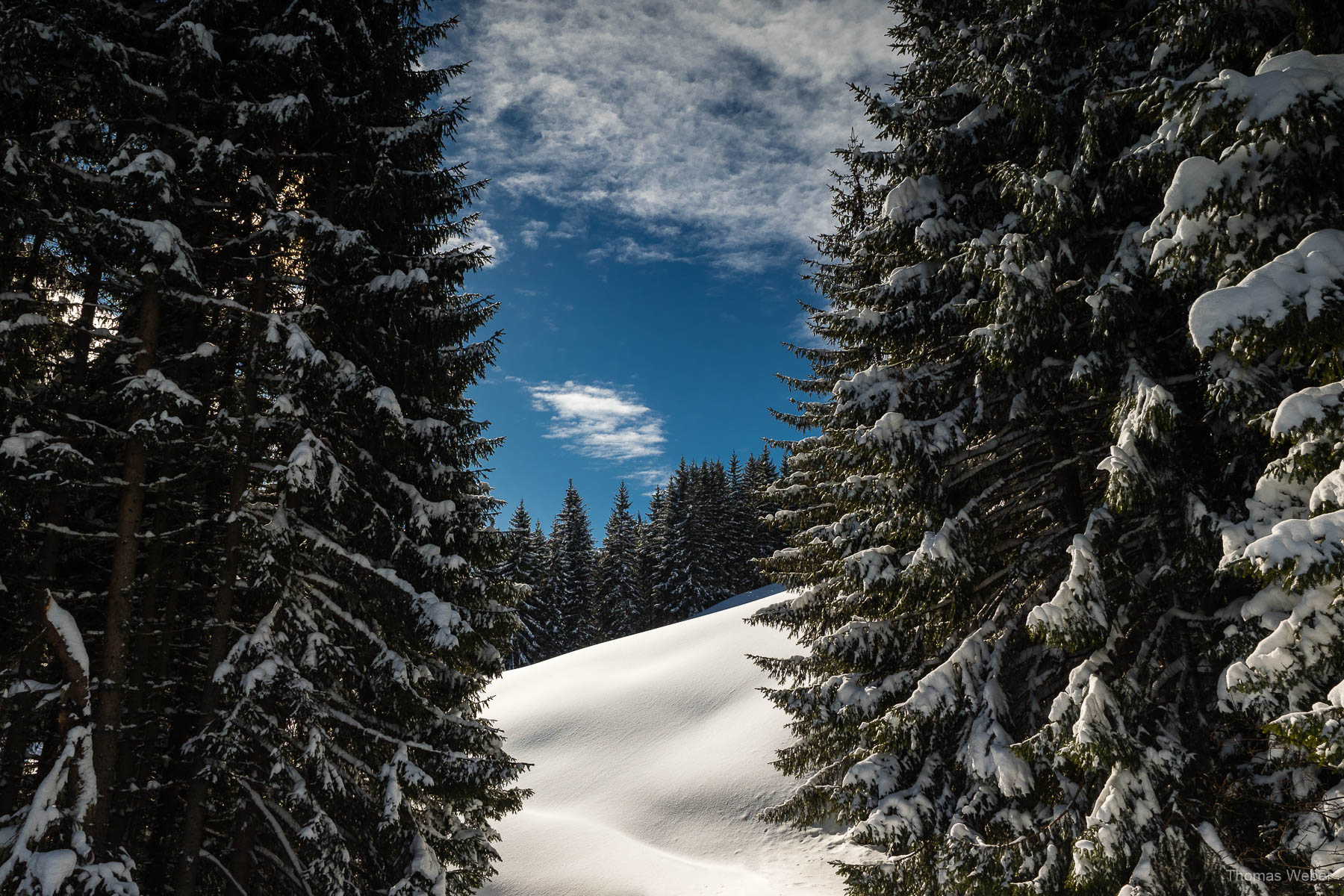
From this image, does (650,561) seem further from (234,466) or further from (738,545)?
(234,466)

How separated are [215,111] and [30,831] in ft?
24.7

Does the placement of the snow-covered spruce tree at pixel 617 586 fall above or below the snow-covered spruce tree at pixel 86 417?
above

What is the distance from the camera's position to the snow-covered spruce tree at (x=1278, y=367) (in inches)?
155

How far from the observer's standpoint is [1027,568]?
653 cm

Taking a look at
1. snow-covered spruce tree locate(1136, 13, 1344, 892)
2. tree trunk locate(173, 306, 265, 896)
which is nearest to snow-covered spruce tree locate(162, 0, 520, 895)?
tree trunk locate(173, 306, 265, 896)

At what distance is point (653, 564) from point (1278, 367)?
159 ft

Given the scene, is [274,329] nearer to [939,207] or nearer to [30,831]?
[30,831]

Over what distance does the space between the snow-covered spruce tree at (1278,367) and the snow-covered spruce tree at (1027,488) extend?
0.33 m

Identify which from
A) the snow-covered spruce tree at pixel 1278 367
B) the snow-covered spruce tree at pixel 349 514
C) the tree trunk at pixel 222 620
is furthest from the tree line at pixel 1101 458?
the tree trunk at pixel 222 620

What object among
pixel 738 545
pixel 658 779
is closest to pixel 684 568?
pixel 738 545

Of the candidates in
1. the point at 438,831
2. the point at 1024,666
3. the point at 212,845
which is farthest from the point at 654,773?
the point at 1024,666

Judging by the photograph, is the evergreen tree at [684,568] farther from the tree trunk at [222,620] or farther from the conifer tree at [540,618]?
the tree trunk at [222,620]

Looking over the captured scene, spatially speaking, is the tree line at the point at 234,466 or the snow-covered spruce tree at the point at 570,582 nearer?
the tree line at the point at 234,466

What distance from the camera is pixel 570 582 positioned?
168 ft
